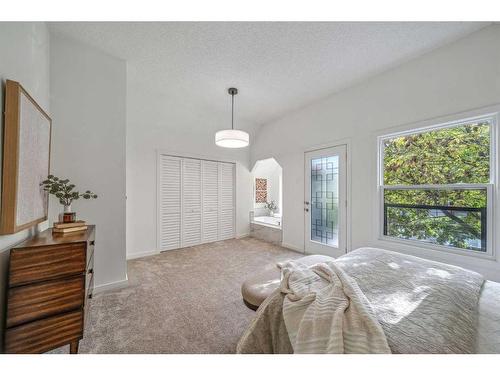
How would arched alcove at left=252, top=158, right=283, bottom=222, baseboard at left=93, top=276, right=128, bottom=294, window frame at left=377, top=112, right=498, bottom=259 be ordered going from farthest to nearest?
1. arched alcove at left=252, top=158, right=283, bottom=222
2. baseboard at left=93, top=276, right=128, bottom=294
3. window frame at left=377, top=112, right=498, bottom=259

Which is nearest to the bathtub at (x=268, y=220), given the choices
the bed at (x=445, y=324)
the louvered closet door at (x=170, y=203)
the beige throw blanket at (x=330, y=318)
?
the louvered closet door at (x=170, y=203)

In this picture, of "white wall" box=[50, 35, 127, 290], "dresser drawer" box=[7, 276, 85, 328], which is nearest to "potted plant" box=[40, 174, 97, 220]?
"white wall" box=[50, 35, 127, 290]

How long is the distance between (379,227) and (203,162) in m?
3.29

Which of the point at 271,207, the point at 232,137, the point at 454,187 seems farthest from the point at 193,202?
the point at 454,187

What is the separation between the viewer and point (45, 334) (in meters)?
1.25

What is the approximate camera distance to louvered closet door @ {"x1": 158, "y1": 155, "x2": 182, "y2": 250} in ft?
12.2

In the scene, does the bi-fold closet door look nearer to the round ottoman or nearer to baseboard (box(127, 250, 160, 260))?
baseboard (box(127, 250, 160, 260))

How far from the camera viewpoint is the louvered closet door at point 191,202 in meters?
4.00

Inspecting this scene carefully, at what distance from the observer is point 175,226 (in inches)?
153

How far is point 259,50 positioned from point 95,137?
2059 millimetres

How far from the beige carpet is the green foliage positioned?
1922 millimetres

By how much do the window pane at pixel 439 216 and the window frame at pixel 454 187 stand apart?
0.14 feet

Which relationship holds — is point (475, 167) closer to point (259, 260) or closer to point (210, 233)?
point (259, 260)

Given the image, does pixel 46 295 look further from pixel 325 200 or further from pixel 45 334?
pixel 325 200
